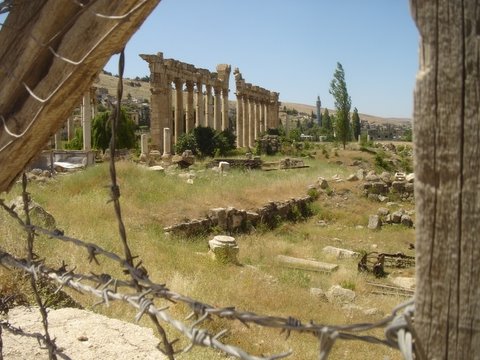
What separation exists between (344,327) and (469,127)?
455 millimetres

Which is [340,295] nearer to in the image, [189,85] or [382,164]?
[382,164]

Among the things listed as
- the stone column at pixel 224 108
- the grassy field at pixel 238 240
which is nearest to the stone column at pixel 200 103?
the stone column at pixel 224 108

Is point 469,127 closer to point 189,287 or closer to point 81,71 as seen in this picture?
point 81,71

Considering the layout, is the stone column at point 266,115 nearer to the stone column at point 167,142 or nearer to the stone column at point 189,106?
the stone column at point 189,106

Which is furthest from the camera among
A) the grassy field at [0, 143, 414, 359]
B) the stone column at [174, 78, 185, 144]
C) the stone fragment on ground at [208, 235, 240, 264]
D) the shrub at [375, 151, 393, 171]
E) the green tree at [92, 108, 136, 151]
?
the green tree at [92, 108, 136, 151]

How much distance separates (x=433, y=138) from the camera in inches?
37.1

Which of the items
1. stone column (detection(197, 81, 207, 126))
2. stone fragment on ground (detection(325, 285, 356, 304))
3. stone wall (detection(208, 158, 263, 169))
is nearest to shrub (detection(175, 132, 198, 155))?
stone wall (detection(208, 158, 263, 169))

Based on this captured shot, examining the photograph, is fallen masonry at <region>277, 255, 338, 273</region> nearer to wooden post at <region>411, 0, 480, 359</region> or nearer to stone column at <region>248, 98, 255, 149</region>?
wooden post at <region>411, 0, 480, 359</region>

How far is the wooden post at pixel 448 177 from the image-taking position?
2.96 feet

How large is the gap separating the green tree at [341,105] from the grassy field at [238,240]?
61.8 feet

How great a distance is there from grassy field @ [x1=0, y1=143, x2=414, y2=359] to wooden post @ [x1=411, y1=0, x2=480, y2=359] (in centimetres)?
148

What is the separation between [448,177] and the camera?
3.07 ft

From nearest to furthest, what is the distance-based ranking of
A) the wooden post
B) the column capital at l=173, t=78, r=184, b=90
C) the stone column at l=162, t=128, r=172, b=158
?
the wooden post → the stone column at l=162, t=128, r=172, b=158 → the column capital at l=173, t=78, r=184, b=90

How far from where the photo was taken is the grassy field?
20.6 ft
